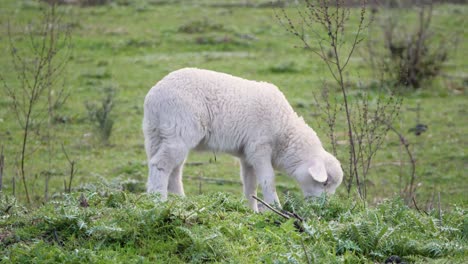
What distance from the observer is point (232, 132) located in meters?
8.57

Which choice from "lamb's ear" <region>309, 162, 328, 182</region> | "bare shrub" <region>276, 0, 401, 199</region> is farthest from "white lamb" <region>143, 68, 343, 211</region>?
"bare shrub" <region>276, 0, 401, 199</region>

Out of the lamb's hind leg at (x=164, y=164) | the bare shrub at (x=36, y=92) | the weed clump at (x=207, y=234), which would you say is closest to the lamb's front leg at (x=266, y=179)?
the lamb's hind leg at (x=164, y=164)

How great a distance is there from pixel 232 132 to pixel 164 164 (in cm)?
91

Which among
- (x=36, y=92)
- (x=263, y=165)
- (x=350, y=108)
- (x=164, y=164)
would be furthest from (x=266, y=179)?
(x=36, y=92)

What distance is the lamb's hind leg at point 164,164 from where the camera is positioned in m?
8.09

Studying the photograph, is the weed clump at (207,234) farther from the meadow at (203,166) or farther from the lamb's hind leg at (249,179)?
the lamb's hind leg at (249,179)

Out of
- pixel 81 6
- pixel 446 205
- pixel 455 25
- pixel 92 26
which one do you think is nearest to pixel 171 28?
pixel 92 26

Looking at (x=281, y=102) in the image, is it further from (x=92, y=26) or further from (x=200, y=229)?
(x=92, y=26)

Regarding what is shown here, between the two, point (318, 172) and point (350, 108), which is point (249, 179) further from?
point (350, 108)

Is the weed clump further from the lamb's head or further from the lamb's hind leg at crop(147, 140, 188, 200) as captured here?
the lamb's head

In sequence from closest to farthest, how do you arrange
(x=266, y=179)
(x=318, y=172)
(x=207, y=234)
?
Answer: 1. (x=207, y=234)
2. (x=318, y=172)
3. (x=266, y=179)

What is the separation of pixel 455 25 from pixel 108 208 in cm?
1790

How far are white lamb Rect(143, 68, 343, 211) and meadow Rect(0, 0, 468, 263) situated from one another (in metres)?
0.39

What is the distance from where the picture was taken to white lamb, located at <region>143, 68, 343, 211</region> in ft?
26.8
